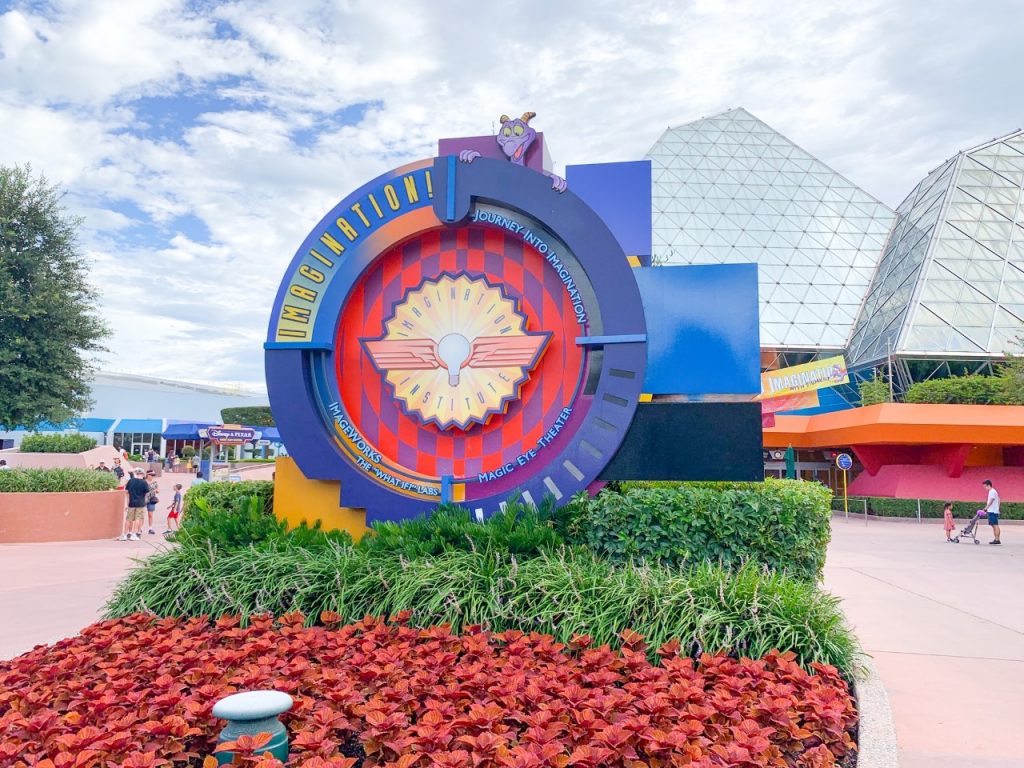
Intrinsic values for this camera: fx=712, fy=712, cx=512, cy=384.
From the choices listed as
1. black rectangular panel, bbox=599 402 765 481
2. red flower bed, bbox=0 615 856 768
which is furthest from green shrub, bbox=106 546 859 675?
black rectangular panel, bbox=599 402 765 481

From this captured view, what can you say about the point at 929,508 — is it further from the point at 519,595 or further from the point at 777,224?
the point at 777,224

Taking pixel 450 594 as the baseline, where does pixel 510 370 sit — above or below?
above

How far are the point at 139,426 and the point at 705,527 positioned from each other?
55.2 meters

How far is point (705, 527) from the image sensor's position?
21.7 feet

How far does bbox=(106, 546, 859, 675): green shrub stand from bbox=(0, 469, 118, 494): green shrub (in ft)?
36.0

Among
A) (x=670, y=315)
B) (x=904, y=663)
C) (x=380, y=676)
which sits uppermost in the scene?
(x=670, y=315)


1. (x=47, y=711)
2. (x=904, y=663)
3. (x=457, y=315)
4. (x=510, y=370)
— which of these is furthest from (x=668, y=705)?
(x=457, y=315)

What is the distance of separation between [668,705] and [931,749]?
1832 mm

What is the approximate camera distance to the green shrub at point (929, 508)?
25422 mm

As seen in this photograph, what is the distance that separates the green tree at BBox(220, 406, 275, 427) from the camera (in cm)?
5453

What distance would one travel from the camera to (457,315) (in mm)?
7902

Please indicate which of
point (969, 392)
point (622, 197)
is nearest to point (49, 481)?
point (622, 197)

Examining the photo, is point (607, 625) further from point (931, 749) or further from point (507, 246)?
point (507, 246)

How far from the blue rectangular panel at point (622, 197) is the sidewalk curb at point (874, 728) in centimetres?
485
